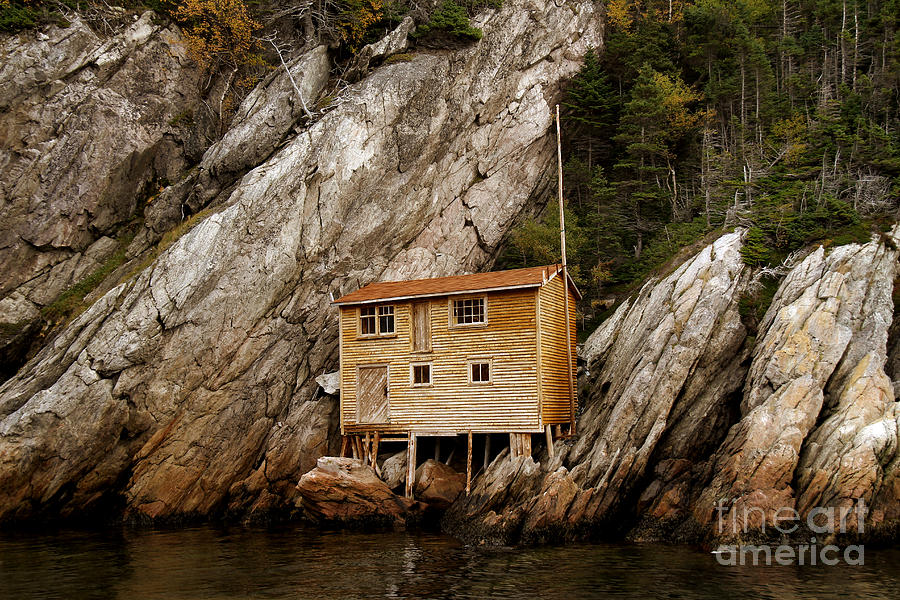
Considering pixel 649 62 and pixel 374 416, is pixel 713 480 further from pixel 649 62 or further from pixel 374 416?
pixel 649 62

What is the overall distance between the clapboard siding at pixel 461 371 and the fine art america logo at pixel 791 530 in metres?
8.41

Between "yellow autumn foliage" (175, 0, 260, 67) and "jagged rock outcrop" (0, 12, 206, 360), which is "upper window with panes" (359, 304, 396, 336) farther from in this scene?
"yellow autumn foliage" (175, 0, 260, 67)

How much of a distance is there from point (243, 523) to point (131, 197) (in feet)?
67.3

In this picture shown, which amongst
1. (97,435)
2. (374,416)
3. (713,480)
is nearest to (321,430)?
(374,416)

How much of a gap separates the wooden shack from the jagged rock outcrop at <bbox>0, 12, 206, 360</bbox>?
16.7 metres

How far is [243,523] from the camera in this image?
3069 centimetres

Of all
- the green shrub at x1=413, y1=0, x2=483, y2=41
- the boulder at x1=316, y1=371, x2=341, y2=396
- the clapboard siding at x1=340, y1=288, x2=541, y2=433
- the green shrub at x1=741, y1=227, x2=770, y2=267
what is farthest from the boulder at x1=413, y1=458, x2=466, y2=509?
the green shrub at x1=413, y1=0, x2=483, y2=41

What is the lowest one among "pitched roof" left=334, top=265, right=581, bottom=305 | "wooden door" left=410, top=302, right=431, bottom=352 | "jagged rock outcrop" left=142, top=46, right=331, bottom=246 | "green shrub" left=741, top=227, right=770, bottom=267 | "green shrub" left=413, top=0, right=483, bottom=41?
"wooden door" left=410, top=302, right=431, bottom=352

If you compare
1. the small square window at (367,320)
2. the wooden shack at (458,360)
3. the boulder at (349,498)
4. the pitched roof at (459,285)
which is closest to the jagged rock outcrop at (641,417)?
the wooden shack at (458,360)

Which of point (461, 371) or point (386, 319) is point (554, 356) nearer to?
point (461, 371)

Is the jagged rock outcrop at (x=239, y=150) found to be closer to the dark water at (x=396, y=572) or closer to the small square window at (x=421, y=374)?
the small square window at (x=421, y=374)

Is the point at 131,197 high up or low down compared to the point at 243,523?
up

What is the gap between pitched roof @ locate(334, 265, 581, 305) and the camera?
2945 centimetres

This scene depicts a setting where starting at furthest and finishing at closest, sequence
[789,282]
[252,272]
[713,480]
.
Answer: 1. [252,272]
2. [789,282]
3. [713,480]
